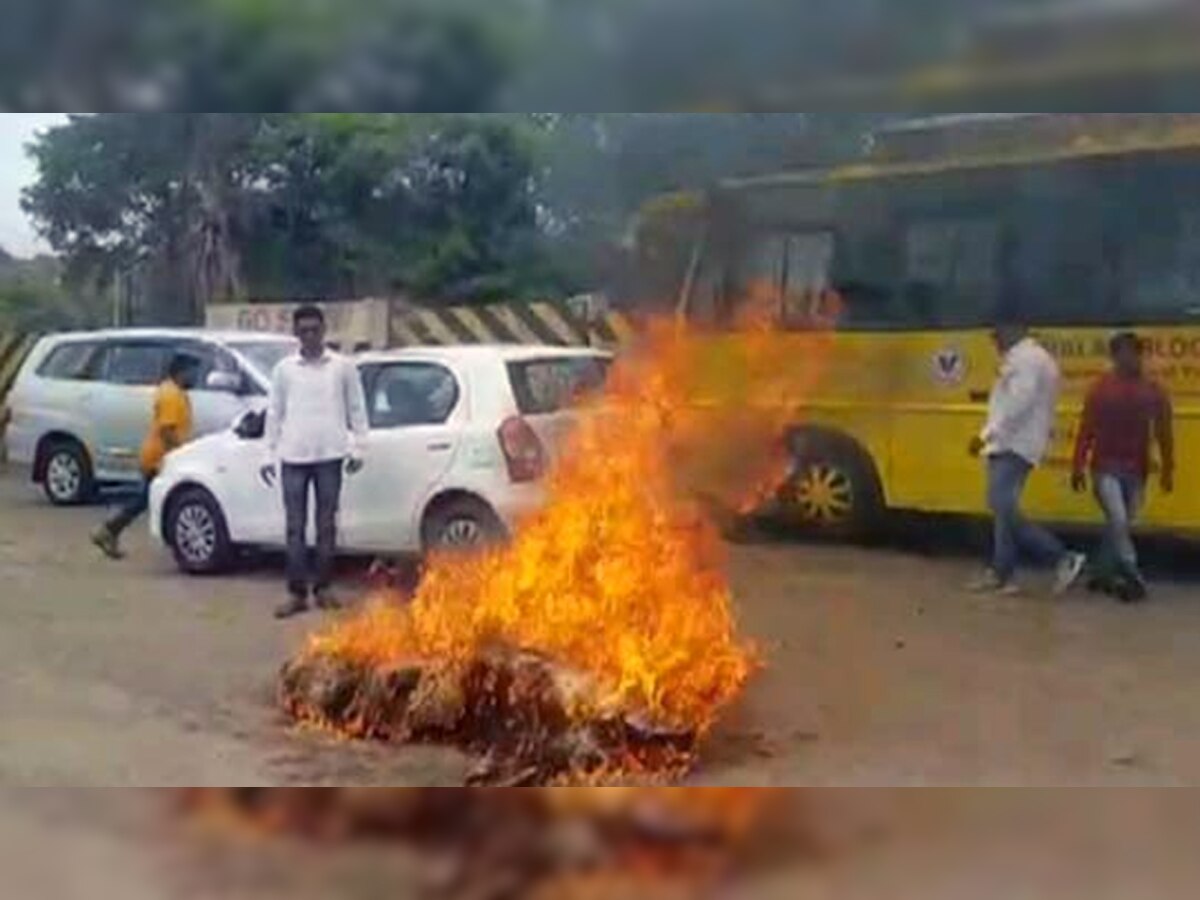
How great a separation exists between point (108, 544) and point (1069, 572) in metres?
3.01

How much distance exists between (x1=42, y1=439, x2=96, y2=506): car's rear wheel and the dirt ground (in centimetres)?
6

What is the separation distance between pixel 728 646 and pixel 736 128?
1.49m

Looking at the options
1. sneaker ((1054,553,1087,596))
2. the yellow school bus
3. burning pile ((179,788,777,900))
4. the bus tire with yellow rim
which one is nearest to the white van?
burning pile ((179,788,777,900))

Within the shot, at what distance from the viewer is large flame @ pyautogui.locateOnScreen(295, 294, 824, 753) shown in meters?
4.44

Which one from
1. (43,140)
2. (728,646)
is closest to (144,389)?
(43,140)

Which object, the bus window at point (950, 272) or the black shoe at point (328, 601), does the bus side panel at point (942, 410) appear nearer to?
the bus window at point (950, 272)

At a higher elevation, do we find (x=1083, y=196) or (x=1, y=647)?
(x=1083, y=196)

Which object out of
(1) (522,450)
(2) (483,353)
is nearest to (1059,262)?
(1) (522,450)

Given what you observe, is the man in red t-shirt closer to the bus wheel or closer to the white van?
the bus wheel

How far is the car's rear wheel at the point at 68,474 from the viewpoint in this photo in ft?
15.9

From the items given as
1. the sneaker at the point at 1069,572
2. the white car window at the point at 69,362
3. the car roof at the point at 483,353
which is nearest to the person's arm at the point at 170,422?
the white car window at the point at 69,362

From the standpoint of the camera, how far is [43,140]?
153 inches

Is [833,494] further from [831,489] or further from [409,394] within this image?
[409,394]

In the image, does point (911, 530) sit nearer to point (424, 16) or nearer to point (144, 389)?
point (144, 389)
